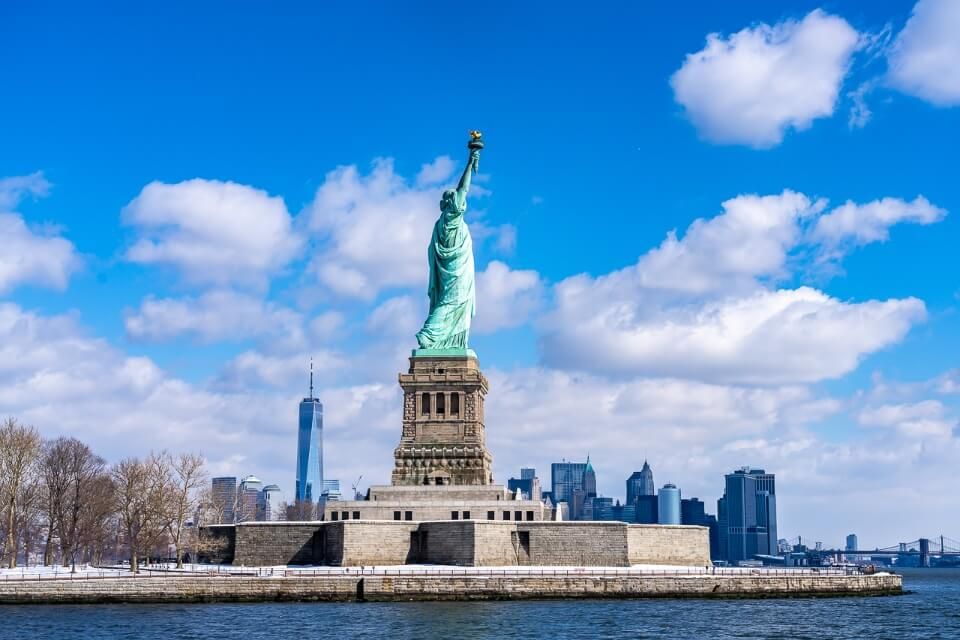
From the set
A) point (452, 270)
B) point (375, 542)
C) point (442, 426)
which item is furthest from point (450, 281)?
point (375, 542)

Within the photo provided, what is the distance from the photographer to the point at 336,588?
229 ft

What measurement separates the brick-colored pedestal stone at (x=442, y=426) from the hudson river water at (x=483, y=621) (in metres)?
22.9

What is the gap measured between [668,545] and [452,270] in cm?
2720

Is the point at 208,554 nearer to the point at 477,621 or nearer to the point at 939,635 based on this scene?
the point at 477,621

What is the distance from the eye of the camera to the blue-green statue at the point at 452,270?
95875mm

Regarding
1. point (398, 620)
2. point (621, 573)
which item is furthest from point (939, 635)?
point (398, 620)

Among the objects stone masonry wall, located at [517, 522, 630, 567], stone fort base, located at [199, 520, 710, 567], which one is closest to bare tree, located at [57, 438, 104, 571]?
stone fort base, located at [199, 520, 710, 567]

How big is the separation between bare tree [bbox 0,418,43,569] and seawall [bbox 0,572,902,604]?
18041 mm

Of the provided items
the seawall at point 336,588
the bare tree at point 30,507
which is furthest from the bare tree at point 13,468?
the seawall at point 336,588

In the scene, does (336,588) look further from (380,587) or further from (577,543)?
(577,543)

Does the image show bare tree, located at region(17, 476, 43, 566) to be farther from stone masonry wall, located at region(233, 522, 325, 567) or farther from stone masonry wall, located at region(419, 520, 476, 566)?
stone masonry wall, located at region(419, 520, 476, 566)

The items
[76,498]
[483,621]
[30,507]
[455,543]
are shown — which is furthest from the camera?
[30,507]

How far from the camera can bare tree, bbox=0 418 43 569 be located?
86875 millimetres

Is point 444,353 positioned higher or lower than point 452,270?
lower
